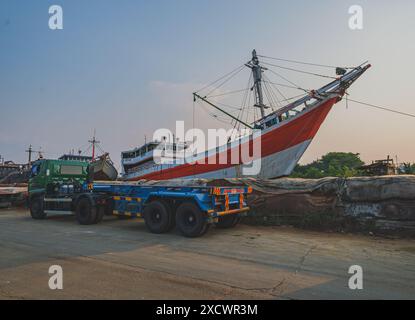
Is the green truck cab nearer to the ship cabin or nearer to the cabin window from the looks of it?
the cabin window

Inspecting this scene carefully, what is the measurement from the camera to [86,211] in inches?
475

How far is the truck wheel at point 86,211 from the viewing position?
11.9m

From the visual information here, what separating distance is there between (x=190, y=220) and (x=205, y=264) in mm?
3116

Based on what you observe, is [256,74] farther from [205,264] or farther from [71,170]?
[205,264]

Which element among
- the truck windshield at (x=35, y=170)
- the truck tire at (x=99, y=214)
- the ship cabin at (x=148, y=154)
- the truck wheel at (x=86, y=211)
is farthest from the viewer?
the ship cabin at (x=148, y=154)

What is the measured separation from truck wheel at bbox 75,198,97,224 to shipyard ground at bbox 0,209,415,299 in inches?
60.3

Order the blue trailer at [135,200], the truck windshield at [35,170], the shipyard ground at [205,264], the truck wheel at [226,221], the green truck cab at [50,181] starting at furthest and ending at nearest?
the truck windshield at [35,170] < the green truck cab at [50,181] < the truck wheel at [226,221] < the blue trailer at [135,200] < the shipyard ground at [205,264]

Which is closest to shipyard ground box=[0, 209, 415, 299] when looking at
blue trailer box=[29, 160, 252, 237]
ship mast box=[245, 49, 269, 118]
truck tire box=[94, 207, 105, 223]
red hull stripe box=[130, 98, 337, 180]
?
blue trailer box=[29, 160, 252, 237]

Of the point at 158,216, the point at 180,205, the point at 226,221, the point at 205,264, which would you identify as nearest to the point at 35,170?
the point at 158,216

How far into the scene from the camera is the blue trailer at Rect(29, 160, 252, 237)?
952 cm

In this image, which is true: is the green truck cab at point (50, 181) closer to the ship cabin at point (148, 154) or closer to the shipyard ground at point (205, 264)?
the shipyard ground at point (205, 264)


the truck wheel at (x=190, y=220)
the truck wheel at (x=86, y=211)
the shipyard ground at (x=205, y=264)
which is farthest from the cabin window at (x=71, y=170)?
the truck wheel at (x=190, y=220)

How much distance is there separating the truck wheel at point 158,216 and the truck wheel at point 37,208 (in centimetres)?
598
